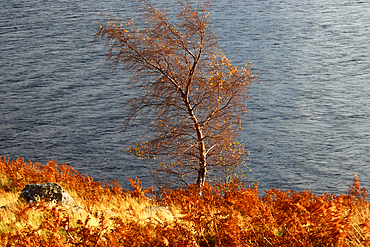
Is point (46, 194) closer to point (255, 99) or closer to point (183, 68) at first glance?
point (183, 68)

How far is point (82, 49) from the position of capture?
51.8 m

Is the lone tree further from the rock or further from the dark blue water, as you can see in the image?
the dark blue water

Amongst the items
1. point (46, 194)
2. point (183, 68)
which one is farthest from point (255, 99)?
point (46, 194)

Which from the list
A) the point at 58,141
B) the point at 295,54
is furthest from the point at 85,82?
the point at 295,54

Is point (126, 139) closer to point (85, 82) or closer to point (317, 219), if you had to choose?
point (85, 82)

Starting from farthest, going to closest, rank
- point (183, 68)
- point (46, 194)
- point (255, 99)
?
point (255, 99) < point (183, 68) < point (46, 194)

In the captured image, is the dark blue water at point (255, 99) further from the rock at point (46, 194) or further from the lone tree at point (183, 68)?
the rock at point (46, 194)

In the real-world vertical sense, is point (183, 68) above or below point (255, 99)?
above

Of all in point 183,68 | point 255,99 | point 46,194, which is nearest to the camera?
point 46,194

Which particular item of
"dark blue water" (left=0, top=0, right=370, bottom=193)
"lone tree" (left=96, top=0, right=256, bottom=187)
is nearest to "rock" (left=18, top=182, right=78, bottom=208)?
"lone tree" (left=96, top=0, right=256, bottom=187)

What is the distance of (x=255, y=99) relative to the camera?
34594 millimetres

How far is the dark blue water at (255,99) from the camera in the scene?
25.0 meters

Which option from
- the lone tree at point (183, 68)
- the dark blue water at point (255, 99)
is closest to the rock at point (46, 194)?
the lone tree at point (183, 68)

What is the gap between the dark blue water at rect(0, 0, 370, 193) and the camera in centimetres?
2500
